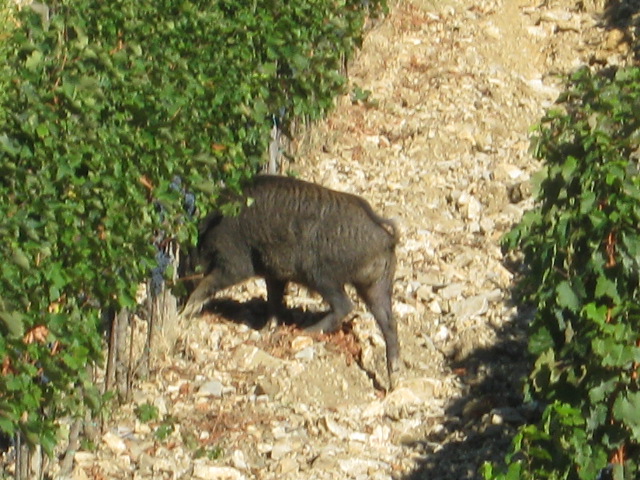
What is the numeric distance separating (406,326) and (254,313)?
112 cm

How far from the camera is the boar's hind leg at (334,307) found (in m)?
8.79

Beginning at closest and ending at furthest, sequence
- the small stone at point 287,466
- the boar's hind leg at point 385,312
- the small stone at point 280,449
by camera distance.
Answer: the small stone at point 287,466
the small stone at point 280,449
the boar's hind leg at point 385,312

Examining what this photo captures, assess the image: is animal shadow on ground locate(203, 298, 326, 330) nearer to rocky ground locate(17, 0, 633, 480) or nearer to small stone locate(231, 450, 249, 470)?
rocky ground locate(17, 0, 633, 480)

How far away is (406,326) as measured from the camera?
9.09 m

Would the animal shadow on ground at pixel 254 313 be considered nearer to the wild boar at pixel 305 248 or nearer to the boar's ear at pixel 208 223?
the wild boar at pixel 305 248

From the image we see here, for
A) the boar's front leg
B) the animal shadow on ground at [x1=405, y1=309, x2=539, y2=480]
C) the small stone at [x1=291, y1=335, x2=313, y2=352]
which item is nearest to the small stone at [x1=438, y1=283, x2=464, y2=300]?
the animal shadow on ground at [x1=405, y1=309, x2=539, y2=480]

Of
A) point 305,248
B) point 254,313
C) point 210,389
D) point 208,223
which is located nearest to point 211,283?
point 208,223

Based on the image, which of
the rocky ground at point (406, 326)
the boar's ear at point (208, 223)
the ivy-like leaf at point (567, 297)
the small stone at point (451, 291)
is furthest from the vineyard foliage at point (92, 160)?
the ivy-like leaf at point (567, 297)

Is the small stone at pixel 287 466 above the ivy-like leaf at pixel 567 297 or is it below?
below

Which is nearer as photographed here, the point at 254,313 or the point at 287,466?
the point at 287,466

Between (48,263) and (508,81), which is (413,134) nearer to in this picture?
(508,81)

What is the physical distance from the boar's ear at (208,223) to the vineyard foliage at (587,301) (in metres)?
3.24

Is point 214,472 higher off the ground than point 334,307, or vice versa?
point 334,307

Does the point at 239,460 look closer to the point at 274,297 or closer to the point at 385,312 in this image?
the point at 385,312
